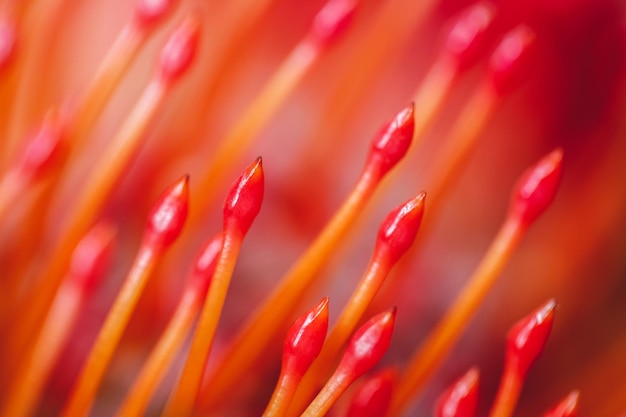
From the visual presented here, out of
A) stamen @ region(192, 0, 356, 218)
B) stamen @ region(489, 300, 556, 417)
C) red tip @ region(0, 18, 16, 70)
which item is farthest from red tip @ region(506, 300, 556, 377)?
red tip @ region(0, 18, 16, 70)

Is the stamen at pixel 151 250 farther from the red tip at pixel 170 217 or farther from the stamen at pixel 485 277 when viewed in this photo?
the stamen at pixel 485 277

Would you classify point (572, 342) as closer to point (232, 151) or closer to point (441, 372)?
point (441, 372)

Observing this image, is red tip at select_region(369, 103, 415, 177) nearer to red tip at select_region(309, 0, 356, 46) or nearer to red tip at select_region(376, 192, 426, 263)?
red tip at select_region(376, 192, 426, 263)

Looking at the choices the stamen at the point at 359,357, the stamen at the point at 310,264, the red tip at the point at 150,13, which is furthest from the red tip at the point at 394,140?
the red tip at the point at 150,13

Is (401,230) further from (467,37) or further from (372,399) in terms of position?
(467,37)

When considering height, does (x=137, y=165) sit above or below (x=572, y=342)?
above

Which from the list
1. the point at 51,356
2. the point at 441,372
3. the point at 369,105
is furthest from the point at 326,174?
the point at 51,356
